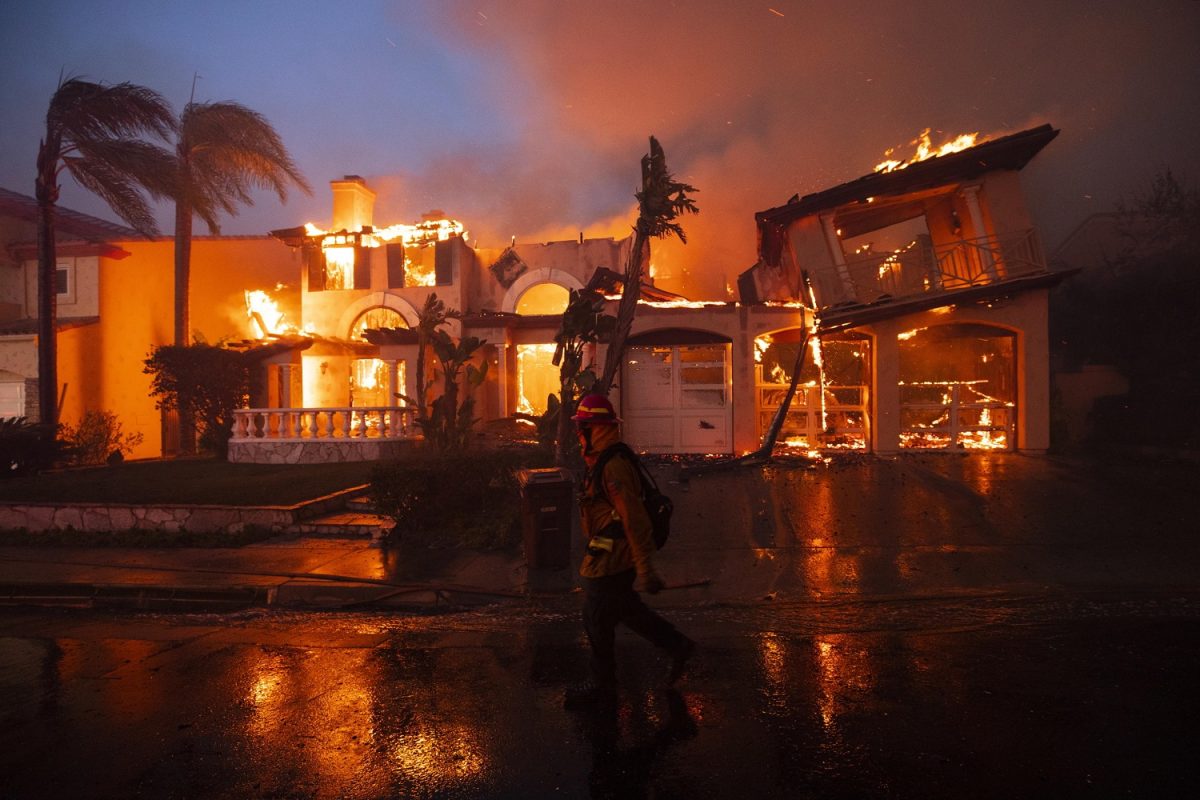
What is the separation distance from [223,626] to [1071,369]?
21.4 m

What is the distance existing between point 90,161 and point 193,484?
8.46 m

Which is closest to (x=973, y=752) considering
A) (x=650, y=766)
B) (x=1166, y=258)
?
(x=650, y=766)

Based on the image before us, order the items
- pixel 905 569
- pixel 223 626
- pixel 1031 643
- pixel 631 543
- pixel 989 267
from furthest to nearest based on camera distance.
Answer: pixel 989 267 < pixel 905 569 < pixel 223 626 < pixel 1031 643 < pixel 631 543

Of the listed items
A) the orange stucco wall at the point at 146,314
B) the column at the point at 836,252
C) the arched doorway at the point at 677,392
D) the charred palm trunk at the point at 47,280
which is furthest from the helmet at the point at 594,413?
the orange stucco wall at the point at 146,314

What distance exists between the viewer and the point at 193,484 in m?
12.9

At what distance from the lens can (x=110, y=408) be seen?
22000 mm

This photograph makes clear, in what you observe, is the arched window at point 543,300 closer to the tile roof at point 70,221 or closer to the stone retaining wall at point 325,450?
the stone retaining wall at point 325,450

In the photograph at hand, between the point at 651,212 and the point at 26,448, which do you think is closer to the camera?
the point at 651,212

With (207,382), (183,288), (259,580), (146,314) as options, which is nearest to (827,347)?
(259,580)

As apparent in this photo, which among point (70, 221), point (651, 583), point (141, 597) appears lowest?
point (141, 597)

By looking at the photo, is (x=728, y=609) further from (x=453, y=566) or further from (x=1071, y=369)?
(x=1071, y=369)

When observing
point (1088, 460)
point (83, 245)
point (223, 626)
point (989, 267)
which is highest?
point (83, 245)

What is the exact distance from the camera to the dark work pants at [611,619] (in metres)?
4.64

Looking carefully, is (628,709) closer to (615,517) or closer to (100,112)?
(615,517)
